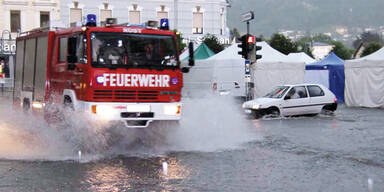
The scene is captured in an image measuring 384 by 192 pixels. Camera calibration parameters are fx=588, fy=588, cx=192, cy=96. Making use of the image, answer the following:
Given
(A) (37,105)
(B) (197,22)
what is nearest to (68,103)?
(A) (37,105)

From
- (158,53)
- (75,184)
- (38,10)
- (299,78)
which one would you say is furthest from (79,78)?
(38,10)

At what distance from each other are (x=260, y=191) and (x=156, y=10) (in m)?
43.7

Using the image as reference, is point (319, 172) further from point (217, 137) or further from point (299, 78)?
point (299, 78)

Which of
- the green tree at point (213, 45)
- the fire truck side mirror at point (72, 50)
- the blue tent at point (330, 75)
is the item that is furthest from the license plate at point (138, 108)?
the green tree at point (213, 45)

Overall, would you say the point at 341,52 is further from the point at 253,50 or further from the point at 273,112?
the point at 273,112

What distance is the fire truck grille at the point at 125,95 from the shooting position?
1130 cm

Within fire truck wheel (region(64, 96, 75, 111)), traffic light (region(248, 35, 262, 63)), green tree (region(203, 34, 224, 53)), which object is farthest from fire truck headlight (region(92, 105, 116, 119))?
green tree (region(203, 34, 224, 53))

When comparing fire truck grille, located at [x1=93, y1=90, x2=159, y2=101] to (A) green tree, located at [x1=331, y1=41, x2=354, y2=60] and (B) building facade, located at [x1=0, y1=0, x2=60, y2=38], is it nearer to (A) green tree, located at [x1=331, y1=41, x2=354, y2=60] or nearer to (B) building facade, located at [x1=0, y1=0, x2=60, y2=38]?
(B) building facade, located at [x1=0, y1=0, x2=60, y2=38]

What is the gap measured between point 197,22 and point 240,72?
22.2 m

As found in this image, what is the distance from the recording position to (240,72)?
30641 millimetres

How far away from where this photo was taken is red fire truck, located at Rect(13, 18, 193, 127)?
11312mm

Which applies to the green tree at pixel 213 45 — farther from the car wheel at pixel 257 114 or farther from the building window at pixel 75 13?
the car wheel at pixel 257 114

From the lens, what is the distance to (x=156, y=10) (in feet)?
166

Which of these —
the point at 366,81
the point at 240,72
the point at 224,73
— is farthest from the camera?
the point at 224,73
